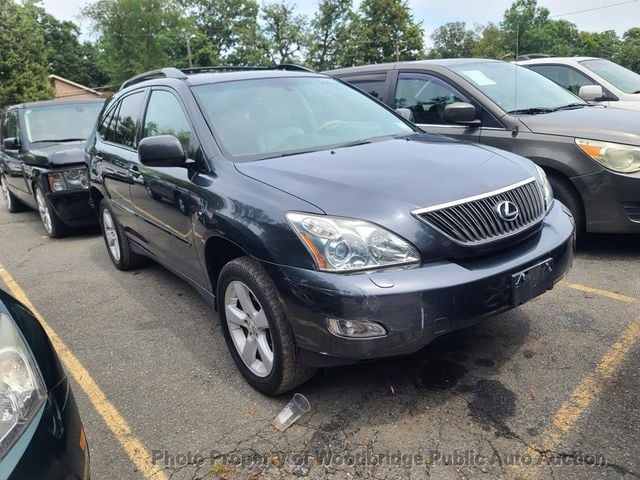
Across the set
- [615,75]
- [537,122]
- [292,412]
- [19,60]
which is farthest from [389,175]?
[19,60]

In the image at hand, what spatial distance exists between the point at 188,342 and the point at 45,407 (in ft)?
6.26

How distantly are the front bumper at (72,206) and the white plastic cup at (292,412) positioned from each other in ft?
15.4

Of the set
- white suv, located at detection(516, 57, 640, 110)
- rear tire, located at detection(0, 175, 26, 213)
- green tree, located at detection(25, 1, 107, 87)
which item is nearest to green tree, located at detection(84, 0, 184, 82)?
green tree, located at detection(25, 1, 107, 87)

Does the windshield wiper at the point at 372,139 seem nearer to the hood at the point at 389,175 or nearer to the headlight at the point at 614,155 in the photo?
the hood at the point at 389,175

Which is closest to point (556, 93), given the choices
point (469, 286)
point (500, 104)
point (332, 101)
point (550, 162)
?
point (500, 104)

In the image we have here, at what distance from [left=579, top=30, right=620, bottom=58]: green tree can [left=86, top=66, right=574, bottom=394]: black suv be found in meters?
62.7

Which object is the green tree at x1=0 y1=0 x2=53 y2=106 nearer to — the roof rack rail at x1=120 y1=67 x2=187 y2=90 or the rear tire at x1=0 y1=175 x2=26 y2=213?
the rear tire at x1=0 y1=175 x2=26 y2=213

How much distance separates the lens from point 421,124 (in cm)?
540

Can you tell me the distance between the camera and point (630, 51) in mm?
50375

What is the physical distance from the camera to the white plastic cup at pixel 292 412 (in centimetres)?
255

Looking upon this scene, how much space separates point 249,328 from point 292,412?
0.48m

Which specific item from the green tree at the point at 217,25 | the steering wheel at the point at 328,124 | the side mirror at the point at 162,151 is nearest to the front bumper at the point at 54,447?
the side mirror at the point at 162,151

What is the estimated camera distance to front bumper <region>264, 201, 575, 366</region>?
2.22 meters

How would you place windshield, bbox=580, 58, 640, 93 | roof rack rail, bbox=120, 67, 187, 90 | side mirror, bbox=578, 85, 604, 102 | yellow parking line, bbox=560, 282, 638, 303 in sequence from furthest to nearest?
windshield, bbox=580, 58, 640, 93
side mirror, bbox=578, 85, 604, 102
roof rack rail, bbox=120, 67, 187, 90
yellow parking line, bbox=560, 282, 638, 303
